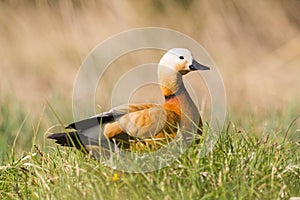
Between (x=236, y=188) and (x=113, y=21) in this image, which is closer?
(x=236, y=188)

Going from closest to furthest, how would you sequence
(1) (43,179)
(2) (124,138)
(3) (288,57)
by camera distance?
(1) (43,179)
(2) (124,138)
(3) (288,57)

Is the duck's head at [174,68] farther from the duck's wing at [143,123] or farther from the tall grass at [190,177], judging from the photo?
the tall grass at [190,177]

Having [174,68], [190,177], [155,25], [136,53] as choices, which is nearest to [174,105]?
[174,68]

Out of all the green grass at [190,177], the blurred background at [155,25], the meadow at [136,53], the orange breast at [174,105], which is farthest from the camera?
the blurred background at [155,25]

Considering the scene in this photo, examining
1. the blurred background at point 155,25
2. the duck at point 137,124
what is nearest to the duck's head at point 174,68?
the duck at point 137,124

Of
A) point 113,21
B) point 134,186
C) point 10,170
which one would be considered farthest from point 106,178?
point 113,21

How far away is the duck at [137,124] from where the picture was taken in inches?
163

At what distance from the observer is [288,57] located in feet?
28.5

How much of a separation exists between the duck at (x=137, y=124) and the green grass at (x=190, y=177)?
102 millimetres

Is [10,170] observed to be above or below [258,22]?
below

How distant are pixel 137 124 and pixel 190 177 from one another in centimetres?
65

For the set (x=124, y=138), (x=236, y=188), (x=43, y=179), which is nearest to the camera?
(x=236, y=188)

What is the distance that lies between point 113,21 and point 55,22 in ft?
2.64

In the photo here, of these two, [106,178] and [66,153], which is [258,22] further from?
[106,178]
